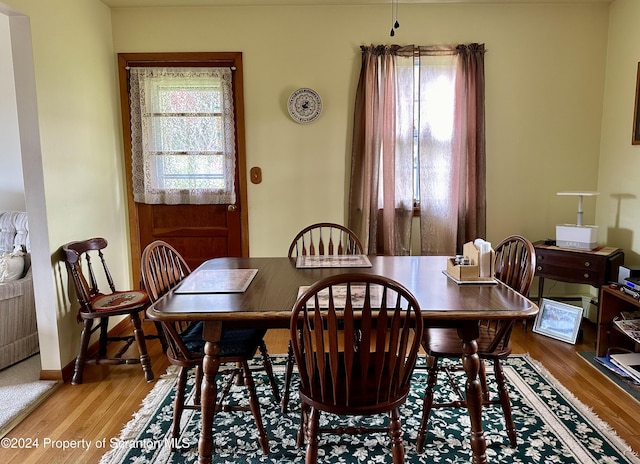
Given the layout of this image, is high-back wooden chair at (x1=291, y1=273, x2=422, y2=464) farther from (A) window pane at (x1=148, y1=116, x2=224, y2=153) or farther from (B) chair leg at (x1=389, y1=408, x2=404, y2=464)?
(A) window pane at (x1=148, y1=116, x2=224, y2=153)

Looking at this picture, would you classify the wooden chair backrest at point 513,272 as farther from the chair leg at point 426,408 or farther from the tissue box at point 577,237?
the tissue box at point 577,237

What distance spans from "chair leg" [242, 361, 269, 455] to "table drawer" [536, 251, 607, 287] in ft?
7.90

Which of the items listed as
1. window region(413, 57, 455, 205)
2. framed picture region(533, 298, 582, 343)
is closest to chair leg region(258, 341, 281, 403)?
window region(413, 57, 455, 205)

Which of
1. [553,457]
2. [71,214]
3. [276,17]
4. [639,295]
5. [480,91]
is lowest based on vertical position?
[553,457]

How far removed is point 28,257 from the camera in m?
3.06

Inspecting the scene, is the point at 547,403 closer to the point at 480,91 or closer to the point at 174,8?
the point at 480,91

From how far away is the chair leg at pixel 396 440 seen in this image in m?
1.59

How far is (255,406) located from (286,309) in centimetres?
57

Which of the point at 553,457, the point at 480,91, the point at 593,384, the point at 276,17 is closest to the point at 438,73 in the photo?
the point at 480,91

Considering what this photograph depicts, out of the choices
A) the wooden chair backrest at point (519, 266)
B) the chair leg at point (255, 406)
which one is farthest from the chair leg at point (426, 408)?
the chair leg at point (255, 406)

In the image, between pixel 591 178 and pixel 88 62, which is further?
pixel 591 178

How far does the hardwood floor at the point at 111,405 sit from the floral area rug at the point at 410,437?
0.30 feet

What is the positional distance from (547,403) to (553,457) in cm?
47

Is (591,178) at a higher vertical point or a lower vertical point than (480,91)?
lower
